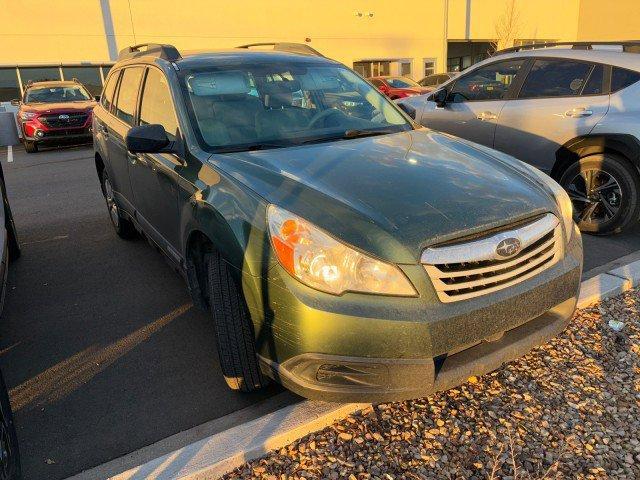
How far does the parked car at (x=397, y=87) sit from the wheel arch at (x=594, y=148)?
13048 mm

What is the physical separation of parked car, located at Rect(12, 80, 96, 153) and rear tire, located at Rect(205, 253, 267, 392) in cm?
1250

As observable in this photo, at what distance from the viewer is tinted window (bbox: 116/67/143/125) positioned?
424 centimetres

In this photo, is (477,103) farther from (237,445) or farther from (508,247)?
(237,445)

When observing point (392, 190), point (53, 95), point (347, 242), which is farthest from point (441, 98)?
point (53, 95)

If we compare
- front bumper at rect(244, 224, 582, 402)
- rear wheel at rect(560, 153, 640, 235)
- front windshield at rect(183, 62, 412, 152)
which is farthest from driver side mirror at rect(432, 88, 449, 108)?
front bumper at rect(244, 224, 582, 402)

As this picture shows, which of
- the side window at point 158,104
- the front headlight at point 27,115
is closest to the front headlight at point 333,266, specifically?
the side window at point 158,104

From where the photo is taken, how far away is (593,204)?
4945 millimetres

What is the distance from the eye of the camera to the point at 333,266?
217 cm

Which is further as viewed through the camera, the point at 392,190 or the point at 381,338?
the point at 392,190

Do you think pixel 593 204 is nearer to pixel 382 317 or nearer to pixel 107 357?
pixel 382 317

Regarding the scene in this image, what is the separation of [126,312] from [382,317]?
8.19 feet

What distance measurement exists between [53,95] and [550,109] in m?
13.2

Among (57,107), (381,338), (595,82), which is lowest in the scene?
(57,107)

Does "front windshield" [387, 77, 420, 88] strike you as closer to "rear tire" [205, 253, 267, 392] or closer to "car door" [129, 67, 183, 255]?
"car door" [129, 67, 183, 255]
